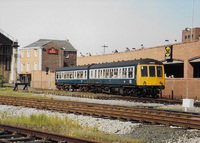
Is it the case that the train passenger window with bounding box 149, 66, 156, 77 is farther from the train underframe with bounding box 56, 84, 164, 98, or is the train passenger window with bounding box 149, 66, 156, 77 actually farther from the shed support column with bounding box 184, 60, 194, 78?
the shed support column with bounding box 184, 60, 194, 78

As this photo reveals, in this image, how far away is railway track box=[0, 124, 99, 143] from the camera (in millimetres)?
7760

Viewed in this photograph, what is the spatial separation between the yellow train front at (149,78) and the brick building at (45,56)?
4489 cm

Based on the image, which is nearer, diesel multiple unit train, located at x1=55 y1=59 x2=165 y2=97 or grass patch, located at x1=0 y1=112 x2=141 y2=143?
grass patch, located at x1=0 y1=112 x2=141 y2=143

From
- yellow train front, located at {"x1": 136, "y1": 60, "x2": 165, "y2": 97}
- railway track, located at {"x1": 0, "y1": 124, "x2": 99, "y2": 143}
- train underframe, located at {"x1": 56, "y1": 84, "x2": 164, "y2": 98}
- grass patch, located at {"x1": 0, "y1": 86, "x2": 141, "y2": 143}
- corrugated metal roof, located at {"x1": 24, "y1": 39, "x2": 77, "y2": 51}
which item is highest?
corrugated metal roof, located at {"x1": 24, "y1": 39, "x2": 77, "y2": 51}

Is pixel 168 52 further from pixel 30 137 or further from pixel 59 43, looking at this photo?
pixel 59 43

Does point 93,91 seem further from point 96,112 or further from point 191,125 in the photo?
point 191,125

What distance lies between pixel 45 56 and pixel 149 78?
152 ft

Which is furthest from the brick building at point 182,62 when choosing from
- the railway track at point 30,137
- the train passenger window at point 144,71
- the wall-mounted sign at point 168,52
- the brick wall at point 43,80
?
the railway track at point 30,137

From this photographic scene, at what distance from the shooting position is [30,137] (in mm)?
8273

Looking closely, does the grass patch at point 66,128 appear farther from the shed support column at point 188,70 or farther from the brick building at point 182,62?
the shed support column at point 188,70

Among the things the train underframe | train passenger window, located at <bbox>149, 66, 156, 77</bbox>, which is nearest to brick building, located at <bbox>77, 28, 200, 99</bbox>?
the train underframe

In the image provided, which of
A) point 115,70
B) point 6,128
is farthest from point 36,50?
point 6,128

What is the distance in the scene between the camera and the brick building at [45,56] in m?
69.5

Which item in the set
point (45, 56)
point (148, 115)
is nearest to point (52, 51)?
point (45, 56)
